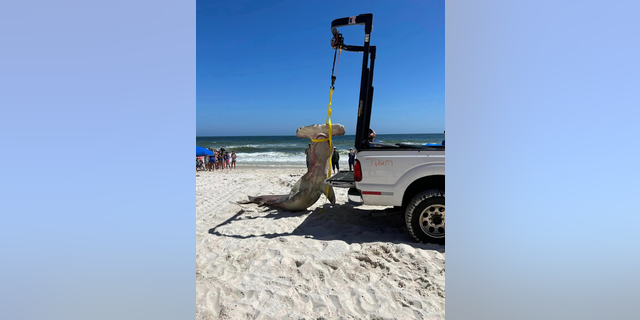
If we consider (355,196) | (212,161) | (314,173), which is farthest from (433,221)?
(212,161)

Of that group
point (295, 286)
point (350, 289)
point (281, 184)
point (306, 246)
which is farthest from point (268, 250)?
point (281, 184)

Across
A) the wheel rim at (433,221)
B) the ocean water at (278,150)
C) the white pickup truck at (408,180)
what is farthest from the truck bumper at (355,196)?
the ocean water at (278,150)

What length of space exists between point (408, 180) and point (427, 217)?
54 centimetres

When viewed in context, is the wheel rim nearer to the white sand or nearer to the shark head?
the white sand

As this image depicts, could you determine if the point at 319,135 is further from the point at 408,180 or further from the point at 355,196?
the point at 408,180

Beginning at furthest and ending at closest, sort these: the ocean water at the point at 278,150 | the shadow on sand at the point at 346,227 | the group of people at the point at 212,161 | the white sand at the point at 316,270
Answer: the ocean water at the point at 278,150 < the group of people at the point at 212,161 < the shadow on sand at the point at 346,227 < the white sand at the point at 316,270

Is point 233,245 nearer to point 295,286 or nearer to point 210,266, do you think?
point 210,266

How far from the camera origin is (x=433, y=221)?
13.4 ft

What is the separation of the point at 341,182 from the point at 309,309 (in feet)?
8.21

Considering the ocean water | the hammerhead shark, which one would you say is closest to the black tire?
the hammerhead shark

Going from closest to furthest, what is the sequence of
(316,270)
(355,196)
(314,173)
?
1. (316,270)
2. (355,196)
3. (314,173)

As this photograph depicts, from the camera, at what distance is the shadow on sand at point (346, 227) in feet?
14.0

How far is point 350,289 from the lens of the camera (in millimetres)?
2836

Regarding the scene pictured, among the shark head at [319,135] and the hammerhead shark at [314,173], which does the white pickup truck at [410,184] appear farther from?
the shark head at [319,135]
